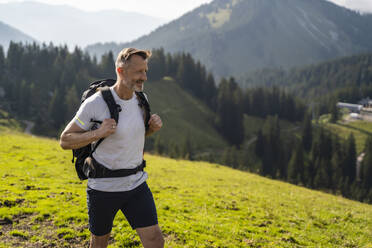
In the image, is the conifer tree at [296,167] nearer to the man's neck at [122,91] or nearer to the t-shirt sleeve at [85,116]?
the man's neck at [122,91]

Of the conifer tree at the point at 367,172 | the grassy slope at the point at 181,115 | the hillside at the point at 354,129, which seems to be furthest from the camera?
the hillside at the point at 354,129

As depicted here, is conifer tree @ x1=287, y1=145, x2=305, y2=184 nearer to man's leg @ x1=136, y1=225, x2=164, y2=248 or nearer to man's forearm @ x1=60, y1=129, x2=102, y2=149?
man's leg @ x1=136, y1=225, x2=164, y2=248

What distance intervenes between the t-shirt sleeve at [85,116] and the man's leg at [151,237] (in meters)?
2.27

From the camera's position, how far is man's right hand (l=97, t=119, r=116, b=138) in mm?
4771

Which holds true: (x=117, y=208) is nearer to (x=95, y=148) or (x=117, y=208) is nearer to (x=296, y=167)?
(x=95, y=148)

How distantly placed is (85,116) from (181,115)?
4718 inches

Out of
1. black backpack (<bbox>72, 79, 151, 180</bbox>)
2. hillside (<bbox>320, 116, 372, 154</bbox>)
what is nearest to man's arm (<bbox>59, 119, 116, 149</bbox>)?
black backpack (<bbox>72, 79, 151, 180</bbox>)

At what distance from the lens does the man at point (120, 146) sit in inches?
197

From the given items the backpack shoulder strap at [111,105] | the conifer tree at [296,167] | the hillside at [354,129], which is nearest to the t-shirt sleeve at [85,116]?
the backpack shoulder strap at [111,105]

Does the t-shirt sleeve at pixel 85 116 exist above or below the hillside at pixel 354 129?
above

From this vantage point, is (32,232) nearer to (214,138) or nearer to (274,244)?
(274,244)

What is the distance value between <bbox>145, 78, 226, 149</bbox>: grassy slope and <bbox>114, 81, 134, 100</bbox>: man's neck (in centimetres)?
9175

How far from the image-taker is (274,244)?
35.2 feet

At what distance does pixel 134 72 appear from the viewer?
16.9 ft
